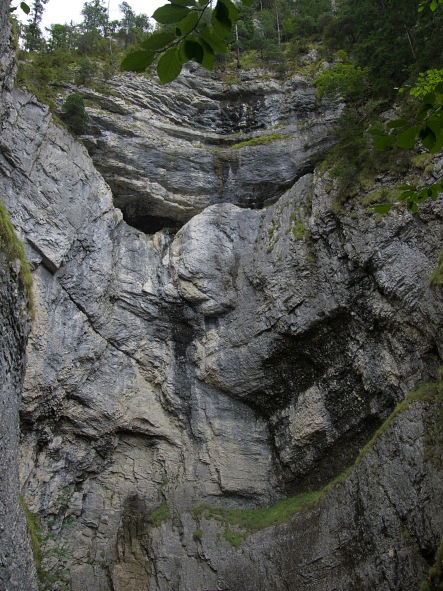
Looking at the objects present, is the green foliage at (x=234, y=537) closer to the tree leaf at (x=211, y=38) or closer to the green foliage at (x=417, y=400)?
the green foliage at (x=417, y=400)

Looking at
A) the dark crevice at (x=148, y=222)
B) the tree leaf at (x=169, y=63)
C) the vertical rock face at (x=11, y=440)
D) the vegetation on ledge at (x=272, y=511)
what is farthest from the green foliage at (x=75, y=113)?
the tree leaf at (x=169, y=63)

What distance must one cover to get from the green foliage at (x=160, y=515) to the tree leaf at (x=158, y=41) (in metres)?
13.4

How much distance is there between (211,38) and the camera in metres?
1.83

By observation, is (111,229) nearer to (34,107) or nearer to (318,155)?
(34,107)

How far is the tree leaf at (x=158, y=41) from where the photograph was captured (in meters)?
1.64

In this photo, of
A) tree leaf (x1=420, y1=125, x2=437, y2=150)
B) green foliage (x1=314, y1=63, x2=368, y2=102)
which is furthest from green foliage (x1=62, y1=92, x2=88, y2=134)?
tree leaf (x1=420, y1=125, x2=437, y2=150)

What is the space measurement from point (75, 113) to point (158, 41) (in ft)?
53.6

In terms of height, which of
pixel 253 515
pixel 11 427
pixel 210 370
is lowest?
pixel 253 515

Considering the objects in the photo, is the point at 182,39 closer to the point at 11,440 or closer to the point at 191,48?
the point at 191,48

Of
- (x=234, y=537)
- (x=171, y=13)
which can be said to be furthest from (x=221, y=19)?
(x=234, y=537)

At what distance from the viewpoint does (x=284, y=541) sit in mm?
12086

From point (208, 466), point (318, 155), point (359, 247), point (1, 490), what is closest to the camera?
point (1, 490)

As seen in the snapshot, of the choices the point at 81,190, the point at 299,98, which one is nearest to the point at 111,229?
the point at 81,190

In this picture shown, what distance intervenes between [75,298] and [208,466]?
589cm
